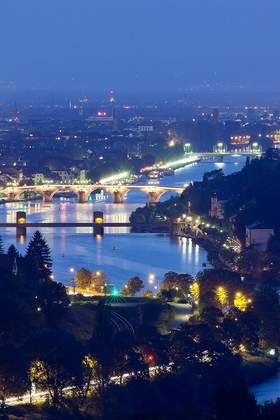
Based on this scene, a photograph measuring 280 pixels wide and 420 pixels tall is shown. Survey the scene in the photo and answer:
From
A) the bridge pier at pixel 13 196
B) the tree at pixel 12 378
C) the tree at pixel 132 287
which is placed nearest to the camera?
the tree at pixel 12 378

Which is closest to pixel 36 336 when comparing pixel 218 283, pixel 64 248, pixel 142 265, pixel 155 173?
pixel 218 283

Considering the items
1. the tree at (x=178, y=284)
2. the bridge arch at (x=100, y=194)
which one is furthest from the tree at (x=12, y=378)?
the bridge arch at (x=100, y=194)

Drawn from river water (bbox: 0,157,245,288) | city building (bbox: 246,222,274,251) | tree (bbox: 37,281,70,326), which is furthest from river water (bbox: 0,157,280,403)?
tree (bbox: 37,281,70,326)

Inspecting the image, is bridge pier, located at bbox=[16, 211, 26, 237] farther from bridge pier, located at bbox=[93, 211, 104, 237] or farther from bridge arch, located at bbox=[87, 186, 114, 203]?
bridge arch, located at bbox=[87, 186, 114, 203]

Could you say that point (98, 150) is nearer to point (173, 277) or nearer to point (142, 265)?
point (142, 265)

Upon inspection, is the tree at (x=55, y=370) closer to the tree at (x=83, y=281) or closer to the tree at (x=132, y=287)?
the tree at (x=132, y=287)

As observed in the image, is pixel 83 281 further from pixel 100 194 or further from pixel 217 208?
pixel 100 194
